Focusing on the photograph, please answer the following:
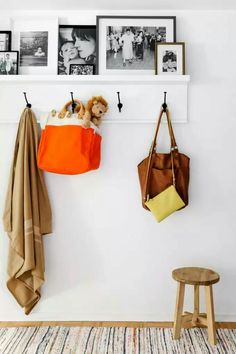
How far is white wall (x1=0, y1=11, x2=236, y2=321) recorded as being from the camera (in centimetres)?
263

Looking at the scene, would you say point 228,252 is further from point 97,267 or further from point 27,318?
point 27,318

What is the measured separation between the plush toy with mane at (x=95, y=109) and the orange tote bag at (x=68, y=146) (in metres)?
0.04

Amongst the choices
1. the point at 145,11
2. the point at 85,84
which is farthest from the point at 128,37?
the point at 85,84

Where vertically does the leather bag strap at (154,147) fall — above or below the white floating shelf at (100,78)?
below

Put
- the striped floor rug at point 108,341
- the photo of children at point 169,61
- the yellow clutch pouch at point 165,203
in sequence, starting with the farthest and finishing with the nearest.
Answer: the photo of children at point 169,61
the yellow clutch pouch at point 165,203
the striped floor rug at point 108,341

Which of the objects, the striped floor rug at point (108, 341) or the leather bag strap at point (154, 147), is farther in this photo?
the leather bag strap at point (154, 147)

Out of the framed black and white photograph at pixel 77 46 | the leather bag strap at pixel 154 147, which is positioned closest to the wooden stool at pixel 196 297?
the leather bag strap at pixel 154 147

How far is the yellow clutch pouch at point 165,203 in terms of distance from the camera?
2.44 m

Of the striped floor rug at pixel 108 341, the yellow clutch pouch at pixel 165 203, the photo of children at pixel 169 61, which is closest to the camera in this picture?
the striped floor rug at pixel 108 341

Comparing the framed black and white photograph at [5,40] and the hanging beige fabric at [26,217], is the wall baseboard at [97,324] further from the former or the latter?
the framed black and white photograph at [5,40]

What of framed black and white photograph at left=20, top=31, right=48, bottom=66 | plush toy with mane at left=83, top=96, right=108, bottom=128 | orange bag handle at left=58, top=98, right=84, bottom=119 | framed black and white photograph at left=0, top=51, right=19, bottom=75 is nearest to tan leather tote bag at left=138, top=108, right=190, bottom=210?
plush toy with mane at left=83, top=96, right=108, bottom=128

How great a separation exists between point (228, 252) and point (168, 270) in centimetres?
42

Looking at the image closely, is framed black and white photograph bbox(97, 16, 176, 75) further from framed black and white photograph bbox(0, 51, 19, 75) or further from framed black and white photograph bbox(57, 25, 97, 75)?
framed black and white photograph bbox(0, 51, 19, 75)

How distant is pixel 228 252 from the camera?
2.64 meters
